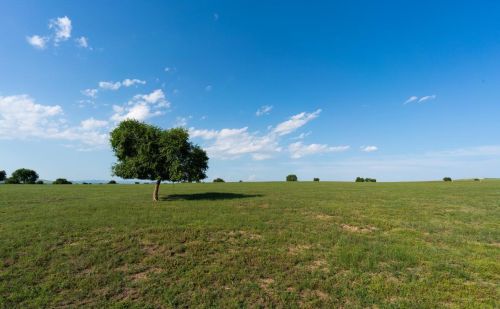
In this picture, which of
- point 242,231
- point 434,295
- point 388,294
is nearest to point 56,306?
point 242,231

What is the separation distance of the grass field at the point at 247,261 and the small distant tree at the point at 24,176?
63.4 meters

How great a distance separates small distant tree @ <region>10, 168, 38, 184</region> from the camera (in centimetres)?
6181

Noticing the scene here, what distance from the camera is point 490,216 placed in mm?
15359

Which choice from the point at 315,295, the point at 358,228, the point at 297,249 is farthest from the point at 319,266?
the point at 358,228

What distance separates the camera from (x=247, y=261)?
8.85m

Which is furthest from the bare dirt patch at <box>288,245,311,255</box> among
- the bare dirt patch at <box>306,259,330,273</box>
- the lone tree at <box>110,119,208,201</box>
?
the lone tree at <box>110,119,208,201</box>

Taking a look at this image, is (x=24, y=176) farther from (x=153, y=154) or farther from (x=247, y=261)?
(x=247, y=261)

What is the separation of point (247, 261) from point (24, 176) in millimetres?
77766

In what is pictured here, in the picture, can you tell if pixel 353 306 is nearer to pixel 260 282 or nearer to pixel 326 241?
pixel 260 282

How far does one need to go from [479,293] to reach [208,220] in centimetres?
1132

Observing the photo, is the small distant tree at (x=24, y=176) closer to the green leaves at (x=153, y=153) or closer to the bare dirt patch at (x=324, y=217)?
the green leaves at (x=153, y=153)

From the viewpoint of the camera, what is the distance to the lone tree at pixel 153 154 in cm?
2302

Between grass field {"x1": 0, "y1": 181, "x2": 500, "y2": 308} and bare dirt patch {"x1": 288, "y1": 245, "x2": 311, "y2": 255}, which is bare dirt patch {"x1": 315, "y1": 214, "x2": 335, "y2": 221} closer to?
grass field {"x1": 0, "y1": 181, "x2": 500, "y2": 308}

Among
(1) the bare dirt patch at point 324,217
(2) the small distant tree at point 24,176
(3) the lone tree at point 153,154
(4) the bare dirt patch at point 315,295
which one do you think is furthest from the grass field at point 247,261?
(2) the small distant tree at point 24,176
